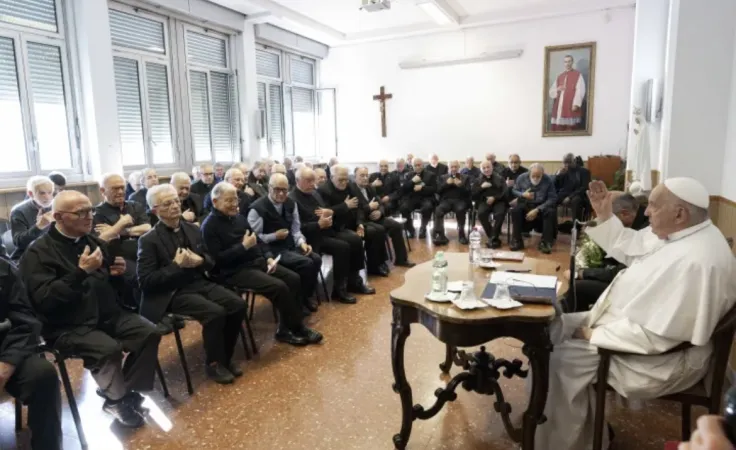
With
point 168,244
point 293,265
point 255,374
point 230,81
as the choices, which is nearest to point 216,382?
point 255,374

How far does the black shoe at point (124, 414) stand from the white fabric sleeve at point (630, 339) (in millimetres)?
2348

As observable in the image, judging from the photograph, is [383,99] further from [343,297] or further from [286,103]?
[343,297]

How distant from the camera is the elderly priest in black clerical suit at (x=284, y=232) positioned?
3.98 metres

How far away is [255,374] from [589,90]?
780 cm

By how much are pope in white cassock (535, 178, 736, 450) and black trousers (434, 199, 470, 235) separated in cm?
469

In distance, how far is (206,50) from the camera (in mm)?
7594

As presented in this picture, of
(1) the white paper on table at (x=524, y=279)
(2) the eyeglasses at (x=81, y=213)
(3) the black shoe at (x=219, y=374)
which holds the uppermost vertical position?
(2) the eyeglasses at (x=81, y=213)

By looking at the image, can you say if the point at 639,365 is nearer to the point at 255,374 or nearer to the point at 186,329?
the point at 255,374

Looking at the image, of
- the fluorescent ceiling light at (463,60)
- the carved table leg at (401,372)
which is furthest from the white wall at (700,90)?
the fluorescent ceiling light at (463,60)

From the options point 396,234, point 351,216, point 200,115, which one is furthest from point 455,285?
point 200,115

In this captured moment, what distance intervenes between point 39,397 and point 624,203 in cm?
351

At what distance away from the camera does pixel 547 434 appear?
210 centimetres

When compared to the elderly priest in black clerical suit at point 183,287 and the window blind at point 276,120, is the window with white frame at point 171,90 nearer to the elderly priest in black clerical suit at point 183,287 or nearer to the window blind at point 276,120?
the window blind at point 276,120

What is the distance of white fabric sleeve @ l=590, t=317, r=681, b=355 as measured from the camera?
1.84 meters
